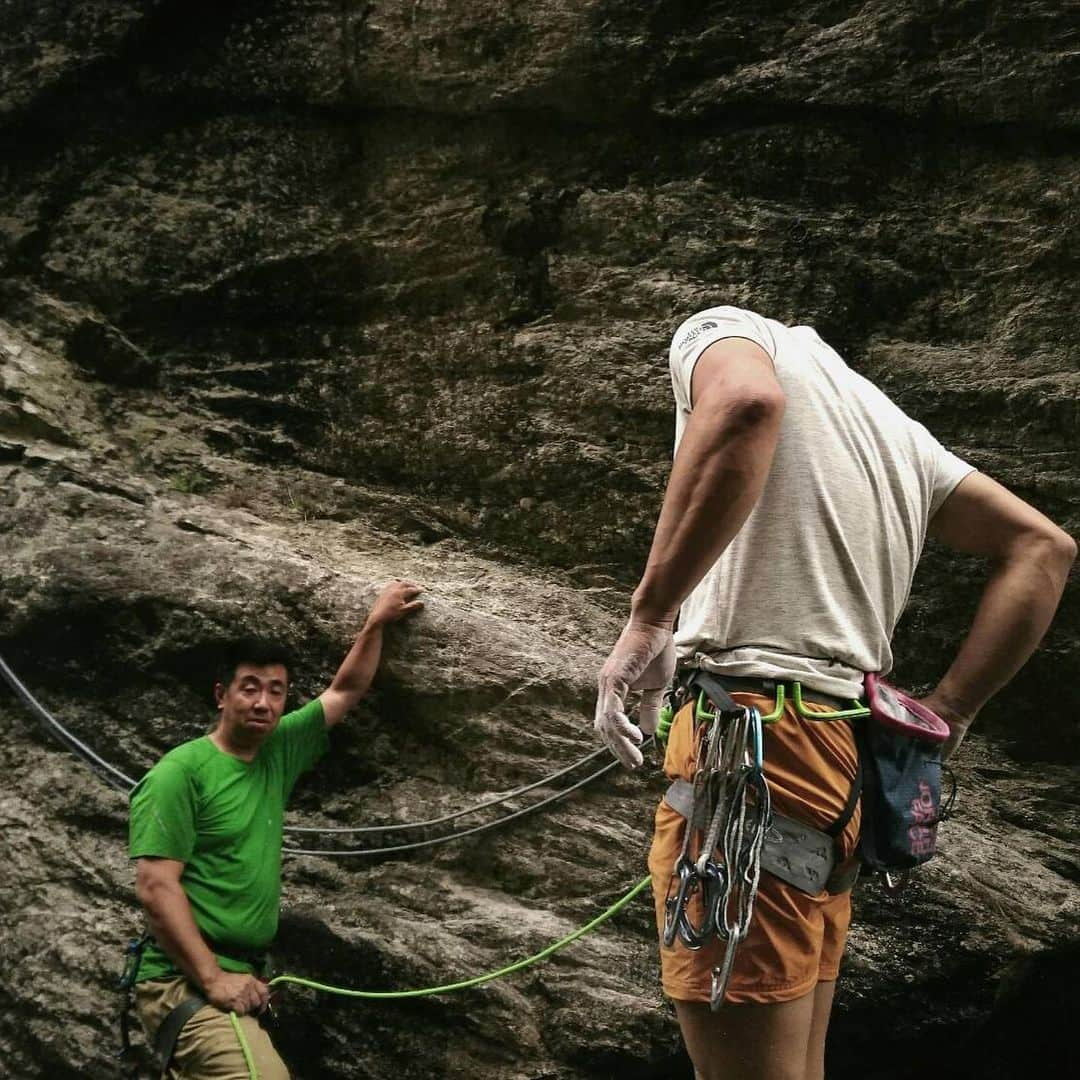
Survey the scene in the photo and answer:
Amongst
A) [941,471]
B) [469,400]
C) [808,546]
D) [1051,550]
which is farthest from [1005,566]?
[469,400]

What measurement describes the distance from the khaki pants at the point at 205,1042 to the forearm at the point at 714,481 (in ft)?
7.45

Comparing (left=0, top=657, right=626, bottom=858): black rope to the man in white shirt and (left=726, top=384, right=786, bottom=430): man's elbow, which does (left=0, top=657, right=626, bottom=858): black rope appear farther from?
(left=726, top=384, right=786, bottom=430): man's elbow

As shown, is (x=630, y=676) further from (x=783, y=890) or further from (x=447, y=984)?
(x=447, y=984)

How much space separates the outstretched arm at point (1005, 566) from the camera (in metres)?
2.92

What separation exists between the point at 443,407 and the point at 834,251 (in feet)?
5.88

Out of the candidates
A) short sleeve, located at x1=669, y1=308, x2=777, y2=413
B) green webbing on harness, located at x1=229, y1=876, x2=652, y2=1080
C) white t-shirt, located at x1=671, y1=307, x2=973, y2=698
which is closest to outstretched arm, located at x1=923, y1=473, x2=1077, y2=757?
white t-shirt, located at x1=671, y1=307, x2=973, y2=698

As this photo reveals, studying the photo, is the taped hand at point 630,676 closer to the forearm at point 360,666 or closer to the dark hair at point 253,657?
the dark hair at point 253,657

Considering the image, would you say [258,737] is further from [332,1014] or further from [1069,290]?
[1069,290]

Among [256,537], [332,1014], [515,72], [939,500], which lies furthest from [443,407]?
[939,500]

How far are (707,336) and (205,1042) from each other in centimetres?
263

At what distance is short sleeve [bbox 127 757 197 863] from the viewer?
150 inches

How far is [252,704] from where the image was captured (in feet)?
13.5

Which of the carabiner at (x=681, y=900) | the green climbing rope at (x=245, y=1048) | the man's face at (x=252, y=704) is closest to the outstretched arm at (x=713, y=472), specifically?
the carabiner at (x=681, y=900)

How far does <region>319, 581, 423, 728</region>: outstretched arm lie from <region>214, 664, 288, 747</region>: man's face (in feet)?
0.98
